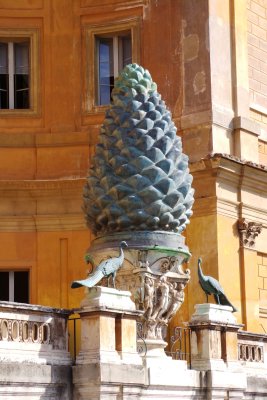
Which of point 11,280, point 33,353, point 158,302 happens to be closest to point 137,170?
point 158,302

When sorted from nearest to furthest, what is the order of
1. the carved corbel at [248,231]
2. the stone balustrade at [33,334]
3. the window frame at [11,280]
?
the stone balustrade at [33,334]
the carved corbel at [248,231]
the window frame at [11,280]

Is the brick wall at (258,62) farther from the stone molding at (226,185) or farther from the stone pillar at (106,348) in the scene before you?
the stone pillar at (106,348)

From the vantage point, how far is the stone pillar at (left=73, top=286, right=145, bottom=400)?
45.2 ft

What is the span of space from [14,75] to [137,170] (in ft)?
36.6

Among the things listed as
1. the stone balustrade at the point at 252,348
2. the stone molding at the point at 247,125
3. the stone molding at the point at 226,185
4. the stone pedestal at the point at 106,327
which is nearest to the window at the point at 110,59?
the stone molding at the point at 247,125

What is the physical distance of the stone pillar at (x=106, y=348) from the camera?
1377 cm

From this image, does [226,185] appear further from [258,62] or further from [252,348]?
[252,348]

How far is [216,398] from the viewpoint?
15.5m

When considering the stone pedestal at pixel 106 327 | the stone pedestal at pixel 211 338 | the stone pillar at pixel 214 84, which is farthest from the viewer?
the stone pillar at pixel 214 84

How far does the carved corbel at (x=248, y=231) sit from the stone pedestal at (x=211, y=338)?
7.84 metres

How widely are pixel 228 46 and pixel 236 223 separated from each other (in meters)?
3.80

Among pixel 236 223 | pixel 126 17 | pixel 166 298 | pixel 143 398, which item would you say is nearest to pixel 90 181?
pixel 166 298

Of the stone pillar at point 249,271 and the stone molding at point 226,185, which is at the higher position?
the stone molding at point 226,185

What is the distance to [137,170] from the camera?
15.1 m
